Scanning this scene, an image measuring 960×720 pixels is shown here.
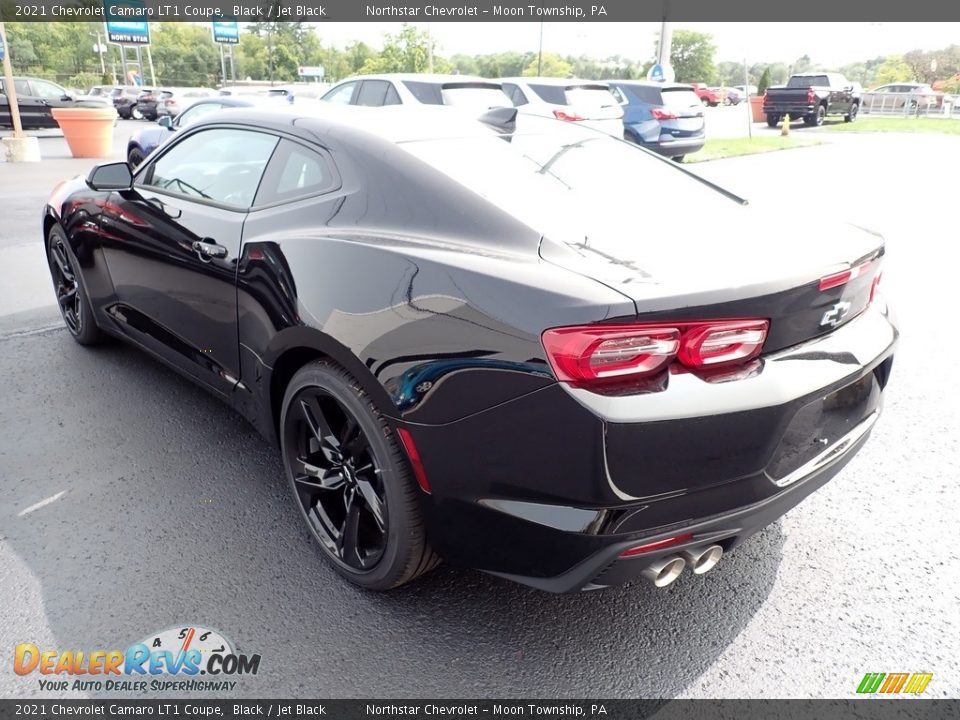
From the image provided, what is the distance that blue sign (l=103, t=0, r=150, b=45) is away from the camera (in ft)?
117

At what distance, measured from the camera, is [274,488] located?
315 centimetres

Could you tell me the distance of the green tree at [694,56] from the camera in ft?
390

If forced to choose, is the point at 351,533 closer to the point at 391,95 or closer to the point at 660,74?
the point at 391,95

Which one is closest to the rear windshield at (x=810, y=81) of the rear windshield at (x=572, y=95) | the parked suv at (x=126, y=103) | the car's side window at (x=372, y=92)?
the rear windshield at (x=572, y=95)

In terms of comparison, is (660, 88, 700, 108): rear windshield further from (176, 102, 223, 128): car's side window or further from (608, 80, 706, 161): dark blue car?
(176, 102, 223, 128): car's side window

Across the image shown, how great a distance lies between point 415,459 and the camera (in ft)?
7.00

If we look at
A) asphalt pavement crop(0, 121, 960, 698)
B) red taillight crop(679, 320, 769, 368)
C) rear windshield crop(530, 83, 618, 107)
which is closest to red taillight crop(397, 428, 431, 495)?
asphalt pavement crop(0, 121, 960, 698)

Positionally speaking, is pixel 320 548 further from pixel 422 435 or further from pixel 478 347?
pixel 478 347

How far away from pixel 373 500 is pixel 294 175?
1.28 meters

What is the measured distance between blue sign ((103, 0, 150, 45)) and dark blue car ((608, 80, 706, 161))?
30412mm

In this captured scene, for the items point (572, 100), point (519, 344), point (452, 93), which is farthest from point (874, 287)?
point (572, 100)

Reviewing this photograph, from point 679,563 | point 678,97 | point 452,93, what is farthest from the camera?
point 678,97

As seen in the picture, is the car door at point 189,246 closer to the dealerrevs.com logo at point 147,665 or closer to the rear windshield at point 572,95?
the dealerrevs.com logo at point 147,665

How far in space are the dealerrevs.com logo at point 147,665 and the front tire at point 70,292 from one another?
2.60m
